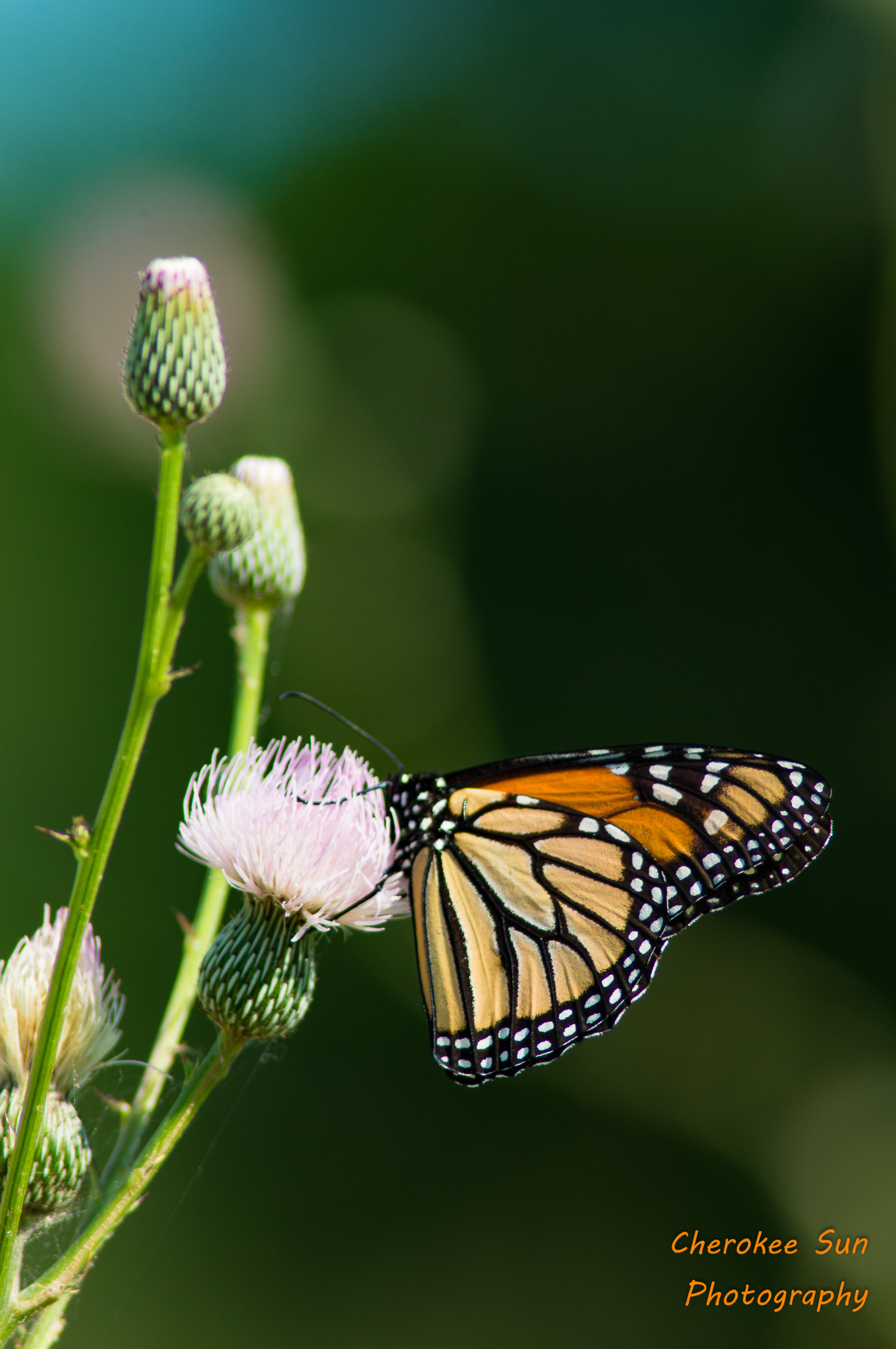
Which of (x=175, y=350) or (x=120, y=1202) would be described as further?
(x=175, y=350)

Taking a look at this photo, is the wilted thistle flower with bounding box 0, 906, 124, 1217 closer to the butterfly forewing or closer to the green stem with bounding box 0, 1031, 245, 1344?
the green stem with bounding box 0, 1031, 245, 1344

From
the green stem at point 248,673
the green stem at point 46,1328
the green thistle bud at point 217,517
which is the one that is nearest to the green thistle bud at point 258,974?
the green stem at point 248,673

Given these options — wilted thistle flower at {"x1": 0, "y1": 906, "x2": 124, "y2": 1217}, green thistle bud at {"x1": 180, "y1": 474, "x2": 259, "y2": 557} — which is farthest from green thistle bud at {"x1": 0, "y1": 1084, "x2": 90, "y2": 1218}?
green thistle bud at {"x1": 180, "y1": 474, "x2": 259, "y2": 557}

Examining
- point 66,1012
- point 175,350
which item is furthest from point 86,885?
point 175,350

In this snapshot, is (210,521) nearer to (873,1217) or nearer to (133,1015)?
(133,1015)

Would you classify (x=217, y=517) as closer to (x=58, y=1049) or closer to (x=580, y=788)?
(x=58, y=1049)

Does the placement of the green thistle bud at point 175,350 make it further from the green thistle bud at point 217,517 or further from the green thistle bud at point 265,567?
the green thistle bud at point 265,567
